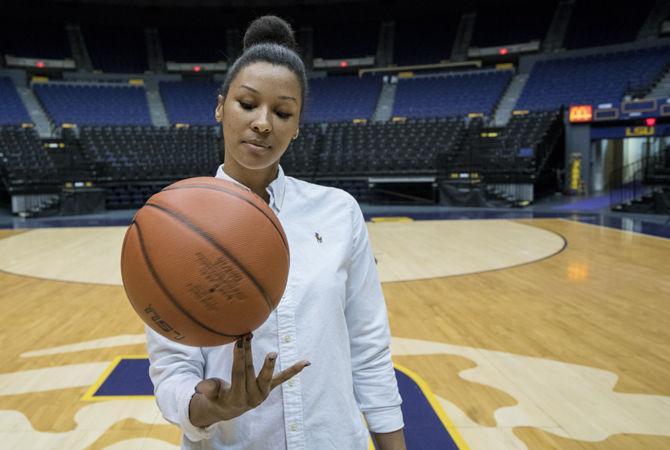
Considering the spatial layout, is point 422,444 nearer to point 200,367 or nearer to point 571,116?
point 200,367

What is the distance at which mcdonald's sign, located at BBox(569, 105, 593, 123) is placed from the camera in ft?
52.4

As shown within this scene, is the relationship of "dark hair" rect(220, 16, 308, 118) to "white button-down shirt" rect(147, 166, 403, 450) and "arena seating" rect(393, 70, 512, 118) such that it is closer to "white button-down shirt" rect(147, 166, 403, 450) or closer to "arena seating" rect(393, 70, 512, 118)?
"white button-down shirt" rect(147, 166, 403, 450)

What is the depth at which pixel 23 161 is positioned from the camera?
14.4 meters

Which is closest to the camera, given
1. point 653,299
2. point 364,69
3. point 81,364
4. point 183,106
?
point 81,364

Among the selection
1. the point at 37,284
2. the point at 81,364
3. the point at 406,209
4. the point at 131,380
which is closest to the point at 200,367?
the point at 131,380

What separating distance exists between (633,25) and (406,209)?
13434 mm

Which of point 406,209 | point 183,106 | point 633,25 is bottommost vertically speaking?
point 406,209

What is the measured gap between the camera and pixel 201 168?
51.2 ft

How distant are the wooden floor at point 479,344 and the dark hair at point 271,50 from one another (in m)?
1.76

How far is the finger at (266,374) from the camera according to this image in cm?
76

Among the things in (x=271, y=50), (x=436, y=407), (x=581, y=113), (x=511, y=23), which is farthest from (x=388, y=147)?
(x=271, y=50)

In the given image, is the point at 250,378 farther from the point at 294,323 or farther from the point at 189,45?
the point at 189,45

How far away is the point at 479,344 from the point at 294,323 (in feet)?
8.80

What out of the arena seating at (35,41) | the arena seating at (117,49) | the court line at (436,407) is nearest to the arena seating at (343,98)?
the arena seating at (117,49)
